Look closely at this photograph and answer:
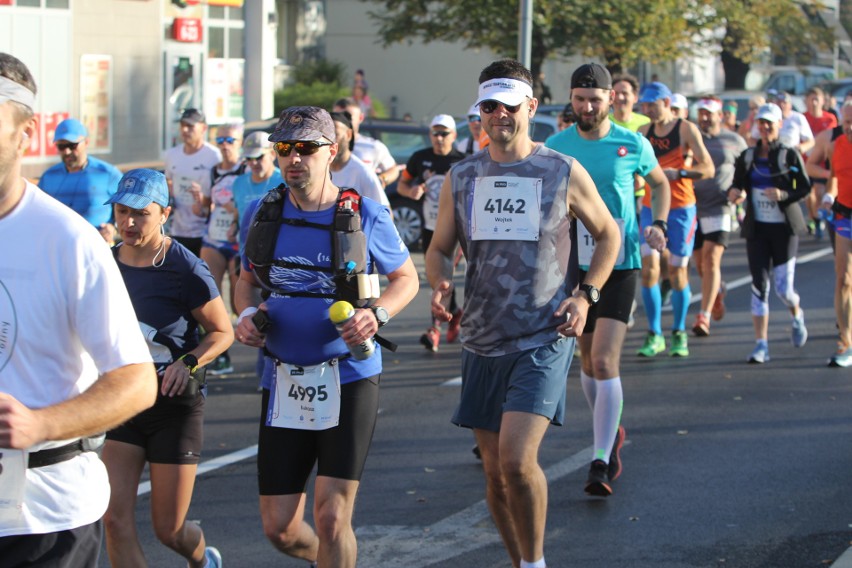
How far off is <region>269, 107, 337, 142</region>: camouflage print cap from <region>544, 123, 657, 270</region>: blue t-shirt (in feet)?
7.09

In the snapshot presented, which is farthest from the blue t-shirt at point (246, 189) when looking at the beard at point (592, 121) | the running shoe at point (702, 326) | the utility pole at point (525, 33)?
the utility pole at point (525, 33)

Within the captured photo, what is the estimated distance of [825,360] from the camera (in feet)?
36.2

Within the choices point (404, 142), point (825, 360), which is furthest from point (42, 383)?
point (404, 142)

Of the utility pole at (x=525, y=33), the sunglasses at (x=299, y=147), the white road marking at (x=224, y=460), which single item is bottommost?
the white road marking at (x=224, y=460)

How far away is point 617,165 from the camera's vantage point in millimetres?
7043

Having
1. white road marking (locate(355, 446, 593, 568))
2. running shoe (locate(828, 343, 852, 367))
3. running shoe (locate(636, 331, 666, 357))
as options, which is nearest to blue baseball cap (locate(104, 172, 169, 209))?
white road marking (locate(355, 446, 593, 568))

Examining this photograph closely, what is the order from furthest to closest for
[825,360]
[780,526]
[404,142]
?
[404,142], [825,360], [780,526]

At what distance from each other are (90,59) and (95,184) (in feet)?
58.0

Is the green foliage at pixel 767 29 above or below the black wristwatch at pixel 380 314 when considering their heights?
above

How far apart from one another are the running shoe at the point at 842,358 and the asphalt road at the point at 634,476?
143mm

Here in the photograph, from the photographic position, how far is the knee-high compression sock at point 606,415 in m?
6.99

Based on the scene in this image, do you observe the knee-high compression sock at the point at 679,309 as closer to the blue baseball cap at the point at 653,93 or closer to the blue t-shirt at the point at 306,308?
the blue baseball cap at the point at 653,93

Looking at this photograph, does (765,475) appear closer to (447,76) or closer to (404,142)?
(404,142)

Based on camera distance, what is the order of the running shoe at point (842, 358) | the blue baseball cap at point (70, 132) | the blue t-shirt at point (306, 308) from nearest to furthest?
the blue t-shirt at point (306, 308) < the blue baseball cap at point (70, 132) < the running shoe at point (842, 358)
